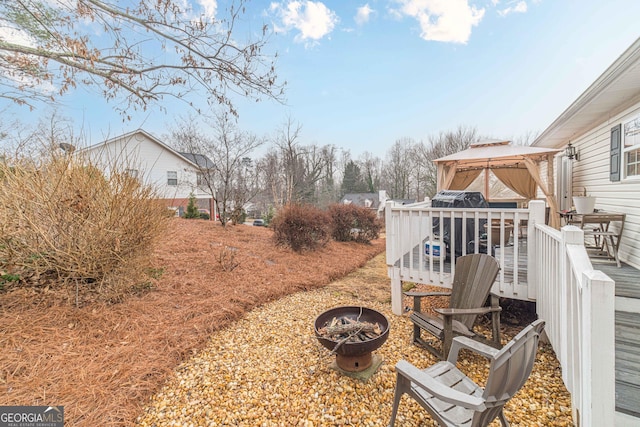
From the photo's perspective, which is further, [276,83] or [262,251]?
[262,251]

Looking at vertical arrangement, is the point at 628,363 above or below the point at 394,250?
below

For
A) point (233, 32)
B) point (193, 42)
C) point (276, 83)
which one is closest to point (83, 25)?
point (193, 42)

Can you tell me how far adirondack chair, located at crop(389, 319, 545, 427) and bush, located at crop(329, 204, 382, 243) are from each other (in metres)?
7.95

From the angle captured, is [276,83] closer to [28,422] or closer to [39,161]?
[39,161]

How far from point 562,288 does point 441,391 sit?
1.13 meters

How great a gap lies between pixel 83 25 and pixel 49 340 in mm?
4759

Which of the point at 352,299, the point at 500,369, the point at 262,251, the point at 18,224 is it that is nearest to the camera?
the point at 500,369

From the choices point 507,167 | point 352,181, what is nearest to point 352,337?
point 507,167

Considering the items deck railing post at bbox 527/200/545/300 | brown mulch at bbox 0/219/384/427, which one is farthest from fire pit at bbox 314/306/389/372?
deck railing post at bbox 527/200/545/300

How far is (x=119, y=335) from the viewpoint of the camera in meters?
2.91

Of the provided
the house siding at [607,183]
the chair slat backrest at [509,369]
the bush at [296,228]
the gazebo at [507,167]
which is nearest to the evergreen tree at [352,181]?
the gazebo at [507,167]

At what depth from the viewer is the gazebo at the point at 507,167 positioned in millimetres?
6156

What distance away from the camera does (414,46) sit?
917cm

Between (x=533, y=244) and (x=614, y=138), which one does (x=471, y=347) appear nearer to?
(x=533, y=244)
